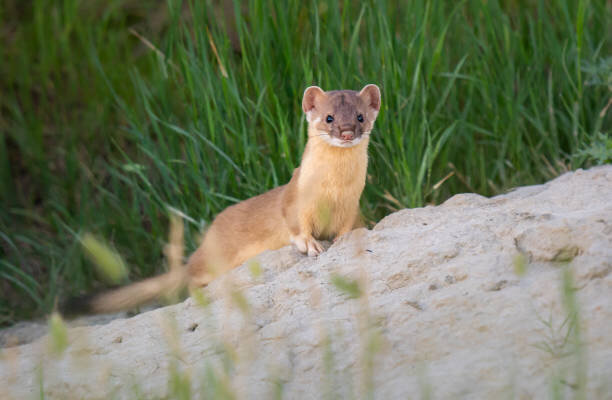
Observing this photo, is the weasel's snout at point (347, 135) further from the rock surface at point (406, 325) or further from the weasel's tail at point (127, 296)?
the weasel's tail at point (127, 296)

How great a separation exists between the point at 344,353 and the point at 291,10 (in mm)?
2678

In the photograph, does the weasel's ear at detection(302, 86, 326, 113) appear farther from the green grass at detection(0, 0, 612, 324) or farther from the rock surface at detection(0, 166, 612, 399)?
the rock surface at detection(0, 166, 612, 399)

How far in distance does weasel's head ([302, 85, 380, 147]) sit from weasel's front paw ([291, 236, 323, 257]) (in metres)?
0.46

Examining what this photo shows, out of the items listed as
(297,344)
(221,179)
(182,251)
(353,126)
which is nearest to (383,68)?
(353,126)

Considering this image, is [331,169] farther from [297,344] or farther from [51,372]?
[51,372]

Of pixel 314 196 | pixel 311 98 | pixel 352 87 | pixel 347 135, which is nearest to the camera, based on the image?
pixel 347 135

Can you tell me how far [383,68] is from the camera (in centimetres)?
404

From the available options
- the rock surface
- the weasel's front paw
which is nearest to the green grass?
the weasel's front paw

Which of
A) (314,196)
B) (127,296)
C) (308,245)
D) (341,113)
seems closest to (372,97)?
(341,113)

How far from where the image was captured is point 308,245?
350 centimetres

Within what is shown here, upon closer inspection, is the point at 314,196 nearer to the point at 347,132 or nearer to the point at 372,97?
the point at 347,132

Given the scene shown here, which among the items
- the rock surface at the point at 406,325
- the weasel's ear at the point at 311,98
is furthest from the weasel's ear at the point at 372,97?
the rock surface at the point at 406,325

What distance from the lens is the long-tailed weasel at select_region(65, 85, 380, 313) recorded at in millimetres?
3521

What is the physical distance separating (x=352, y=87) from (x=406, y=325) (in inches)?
87.1
